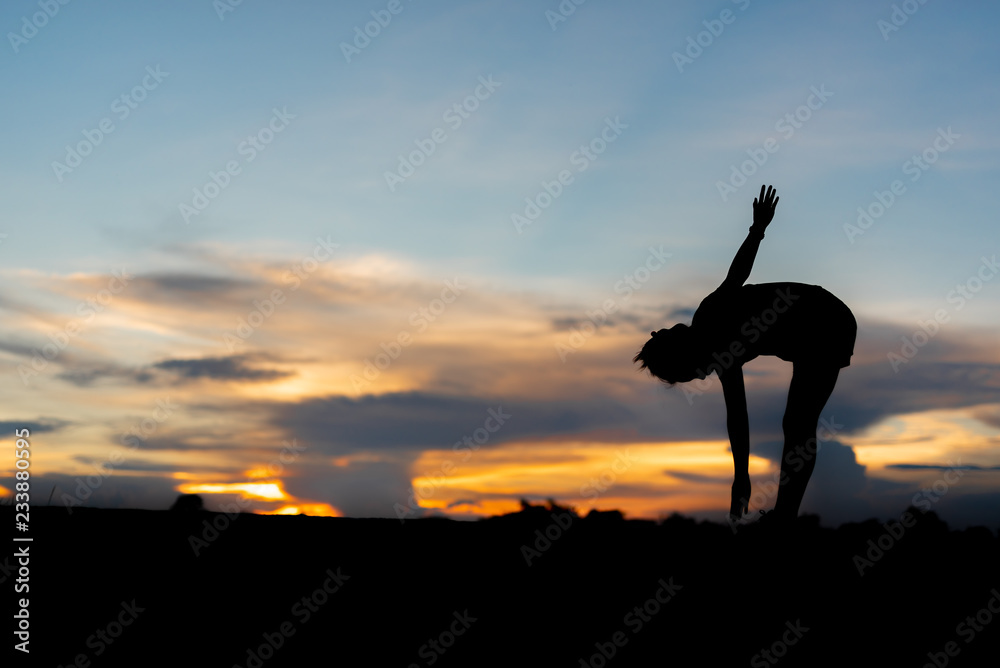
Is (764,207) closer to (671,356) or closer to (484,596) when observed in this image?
(671,356)

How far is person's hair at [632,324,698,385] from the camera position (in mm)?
5520

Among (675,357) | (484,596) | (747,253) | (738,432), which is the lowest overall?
(484,596)

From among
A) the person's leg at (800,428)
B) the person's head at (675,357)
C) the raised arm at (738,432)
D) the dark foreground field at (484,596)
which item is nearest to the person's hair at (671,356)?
the person's head at (675,357)

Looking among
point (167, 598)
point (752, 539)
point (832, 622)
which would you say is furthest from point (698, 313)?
point (167, 598)

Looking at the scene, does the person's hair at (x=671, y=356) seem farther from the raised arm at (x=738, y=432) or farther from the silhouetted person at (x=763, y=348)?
the raised arm at (x=738, y=432)

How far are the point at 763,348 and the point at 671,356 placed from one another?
0.75 meters

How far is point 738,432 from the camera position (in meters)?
5.82

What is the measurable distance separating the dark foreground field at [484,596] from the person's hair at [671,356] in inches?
42.3

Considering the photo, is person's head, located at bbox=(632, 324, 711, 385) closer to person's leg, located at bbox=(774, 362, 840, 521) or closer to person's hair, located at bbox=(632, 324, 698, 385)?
person's hair, located at bbox=(632, 324, 698, 385)

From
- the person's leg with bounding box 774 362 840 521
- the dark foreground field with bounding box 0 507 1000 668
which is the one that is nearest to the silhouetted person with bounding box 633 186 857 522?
the person's leg with bounding box 774 362 840 521

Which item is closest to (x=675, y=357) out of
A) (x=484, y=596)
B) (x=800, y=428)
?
(x=800, y=428)

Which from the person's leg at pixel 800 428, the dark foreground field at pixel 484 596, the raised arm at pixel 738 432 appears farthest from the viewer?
the raised arm at pixel 738 432

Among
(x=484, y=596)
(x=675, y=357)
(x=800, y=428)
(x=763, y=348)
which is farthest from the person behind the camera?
(x=763, y=348)

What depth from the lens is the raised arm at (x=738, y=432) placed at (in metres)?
5.72
